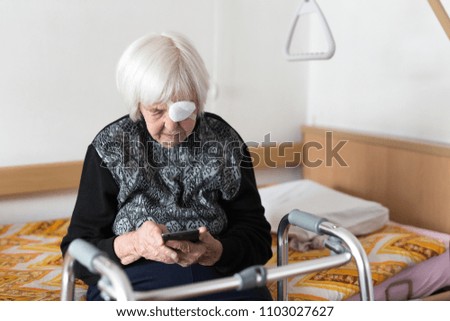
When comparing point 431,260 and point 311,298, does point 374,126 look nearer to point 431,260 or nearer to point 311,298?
point 431,260

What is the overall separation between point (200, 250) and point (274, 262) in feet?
1.87

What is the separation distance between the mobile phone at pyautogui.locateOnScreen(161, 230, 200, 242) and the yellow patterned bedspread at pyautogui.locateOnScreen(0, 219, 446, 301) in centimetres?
50

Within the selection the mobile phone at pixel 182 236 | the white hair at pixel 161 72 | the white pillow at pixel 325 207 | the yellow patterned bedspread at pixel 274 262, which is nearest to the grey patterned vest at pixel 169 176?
the white hair at pixel 161 72

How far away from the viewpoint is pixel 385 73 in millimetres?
2387

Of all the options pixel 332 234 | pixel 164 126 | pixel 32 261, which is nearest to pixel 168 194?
pixel 164 126

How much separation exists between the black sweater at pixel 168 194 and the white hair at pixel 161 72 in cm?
13

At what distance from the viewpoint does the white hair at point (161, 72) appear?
1406 millimetres

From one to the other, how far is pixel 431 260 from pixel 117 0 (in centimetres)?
147

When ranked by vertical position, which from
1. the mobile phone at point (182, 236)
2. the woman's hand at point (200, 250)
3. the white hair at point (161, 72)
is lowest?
the woman's hand at point (200, 250)

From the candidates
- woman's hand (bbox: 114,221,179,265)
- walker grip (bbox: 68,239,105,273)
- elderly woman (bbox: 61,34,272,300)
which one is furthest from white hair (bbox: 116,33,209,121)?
walker grip (bbox: 68,239,105,273)

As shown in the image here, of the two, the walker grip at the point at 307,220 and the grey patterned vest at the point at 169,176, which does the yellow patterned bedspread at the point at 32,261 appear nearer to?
the grey patterned vest at the point at 169,176

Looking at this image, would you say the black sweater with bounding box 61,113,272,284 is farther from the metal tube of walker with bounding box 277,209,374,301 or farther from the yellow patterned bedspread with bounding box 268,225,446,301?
the yellow patterned bedspread with bounding box 268,225,446,301

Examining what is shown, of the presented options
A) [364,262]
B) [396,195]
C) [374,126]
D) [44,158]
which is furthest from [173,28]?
[364,262]

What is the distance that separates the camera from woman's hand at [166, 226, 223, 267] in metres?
1.33
